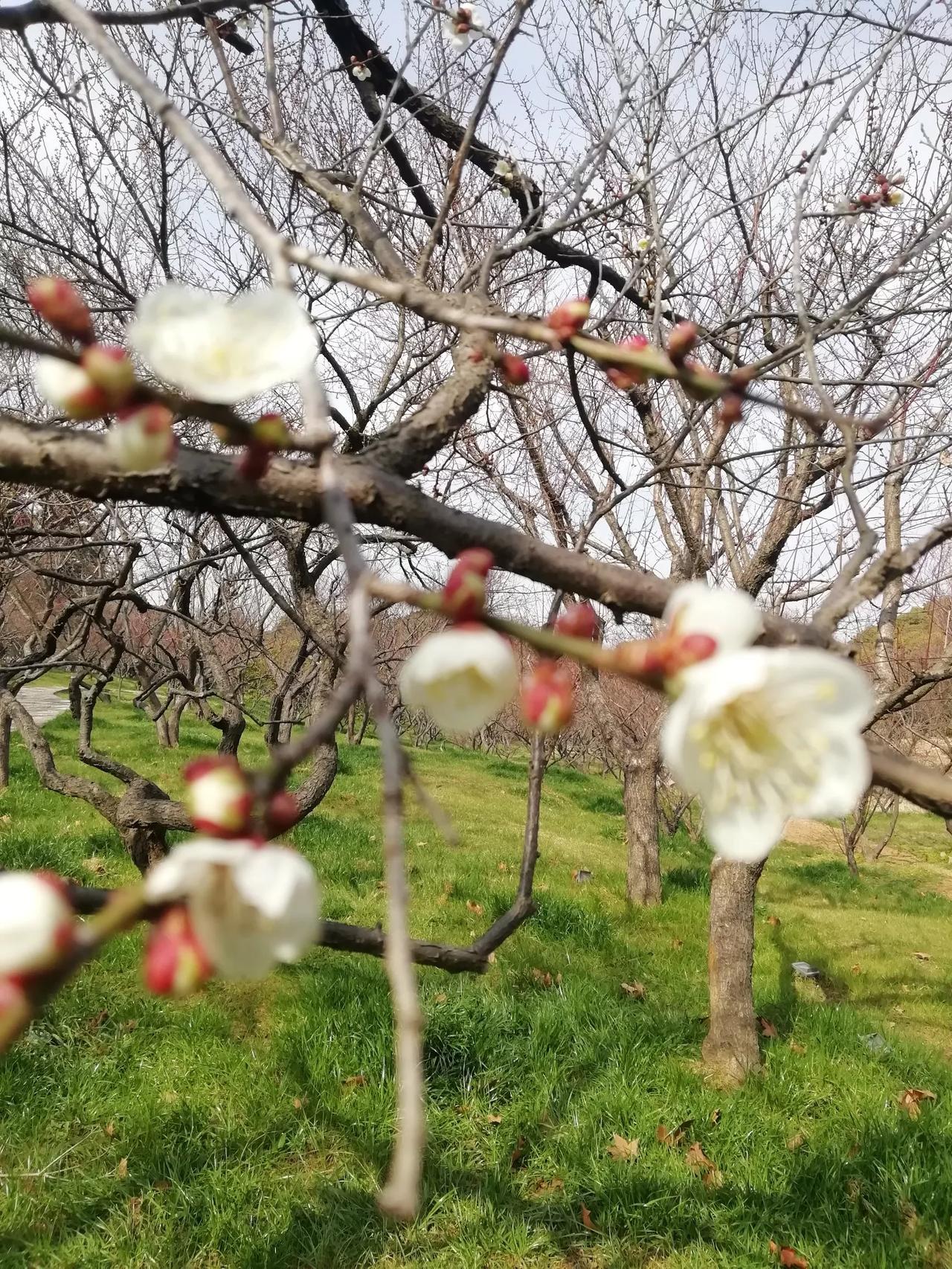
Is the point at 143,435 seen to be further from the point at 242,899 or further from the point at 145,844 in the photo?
the point at 145,844

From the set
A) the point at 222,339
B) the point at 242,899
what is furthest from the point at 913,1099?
the point at 222,339

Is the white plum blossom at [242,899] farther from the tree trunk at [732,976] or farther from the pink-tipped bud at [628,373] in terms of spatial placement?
the tree trunk at [732,976]

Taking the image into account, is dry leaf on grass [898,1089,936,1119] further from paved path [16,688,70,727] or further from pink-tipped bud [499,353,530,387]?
paved path [16,688,70,727]

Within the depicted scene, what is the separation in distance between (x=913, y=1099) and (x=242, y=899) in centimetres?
436

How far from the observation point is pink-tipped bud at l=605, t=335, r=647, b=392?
32.2 inches

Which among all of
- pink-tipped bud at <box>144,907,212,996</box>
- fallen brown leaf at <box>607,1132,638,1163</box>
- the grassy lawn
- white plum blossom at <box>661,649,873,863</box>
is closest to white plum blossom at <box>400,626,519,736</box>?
white plum blossom at <box>661,649,873,863</box>

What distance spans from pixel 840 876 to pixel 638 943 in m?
6.15

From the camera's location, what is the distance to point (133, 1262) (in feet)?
8.14

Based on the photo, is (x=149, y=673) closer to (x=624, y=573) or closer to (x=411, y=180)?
(x=411, y=180)

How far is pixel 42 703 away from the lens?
64.9 ft

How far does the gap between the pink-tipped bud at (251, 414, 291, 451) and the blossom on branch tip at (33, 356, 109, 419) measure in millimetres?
125

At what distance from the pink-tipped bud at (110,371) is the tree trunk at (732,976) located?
4.29 metres

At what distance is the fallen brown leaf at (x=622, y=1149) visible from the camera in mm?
3109

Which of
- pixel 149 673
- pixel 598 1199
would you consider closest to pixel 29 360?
pixel 149 673
